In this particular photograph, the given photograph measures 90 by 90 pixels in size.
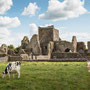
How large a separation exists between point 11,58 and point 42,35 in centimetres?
Result: 2942

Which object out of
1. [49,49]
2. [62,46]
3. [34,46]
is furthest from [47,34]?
[49,49]

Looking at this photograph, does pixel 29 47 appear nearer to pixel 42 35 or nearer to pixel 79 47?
pixel 42 35

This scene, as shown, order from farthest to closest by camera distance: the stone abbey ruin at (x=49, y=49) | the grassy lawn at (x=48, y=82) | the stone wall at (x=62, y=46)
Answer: the stone wall at (x=62, y=46) < the stone abbey ruin at (x=49, y=49) < the grassy lawn at (x=48, y=82)

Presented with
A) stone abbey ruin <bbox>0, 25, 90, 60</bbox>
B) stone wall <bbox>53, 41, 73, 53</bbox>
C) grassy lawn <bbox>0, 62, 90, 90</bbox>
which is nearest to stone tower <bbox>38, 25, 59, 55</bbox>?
stone abbey ruin <bbox>0, 25, 90, 60</bbox>

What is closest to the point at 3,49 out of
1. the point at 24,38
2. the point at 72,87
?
the point at 24,38

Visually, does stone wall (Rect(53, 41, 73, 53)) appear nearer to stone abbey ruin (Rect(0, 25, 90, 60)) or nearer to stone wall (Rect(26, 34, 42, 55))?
stone abbey ruin (Rect(0, 25, 90, 60))

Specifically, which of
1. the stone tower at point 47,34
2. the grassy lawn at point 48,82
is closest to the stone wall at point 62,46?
the stone tower at point 47,34

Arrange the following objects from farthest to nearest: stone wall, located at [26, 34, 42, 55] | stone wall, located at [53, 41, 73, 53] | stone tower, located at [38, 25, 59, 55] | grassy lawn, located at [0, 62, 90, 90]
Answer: stone tower, located at [38, 25, 59, 55] < stone wall, located at [53, 41, 73, 53] < stone wall, located at [26, 34, 42, 55] < grassy lawn, located at [0, 62, 90, 90]

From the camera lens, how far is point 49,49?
174 ft

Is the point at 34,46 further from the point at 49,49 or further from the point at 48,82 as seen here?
the point at 48,82

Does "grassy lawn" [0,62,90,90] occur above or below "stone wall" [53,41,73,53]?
below

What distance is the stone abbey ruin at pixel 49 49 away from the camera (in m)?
44.3

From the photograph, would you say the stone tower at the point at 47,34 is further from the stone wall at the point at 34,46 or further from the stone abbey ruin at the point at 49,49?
the stone wall at the point at 34,46

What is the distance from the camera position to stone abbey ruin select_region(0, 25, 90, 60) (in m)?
44.3
